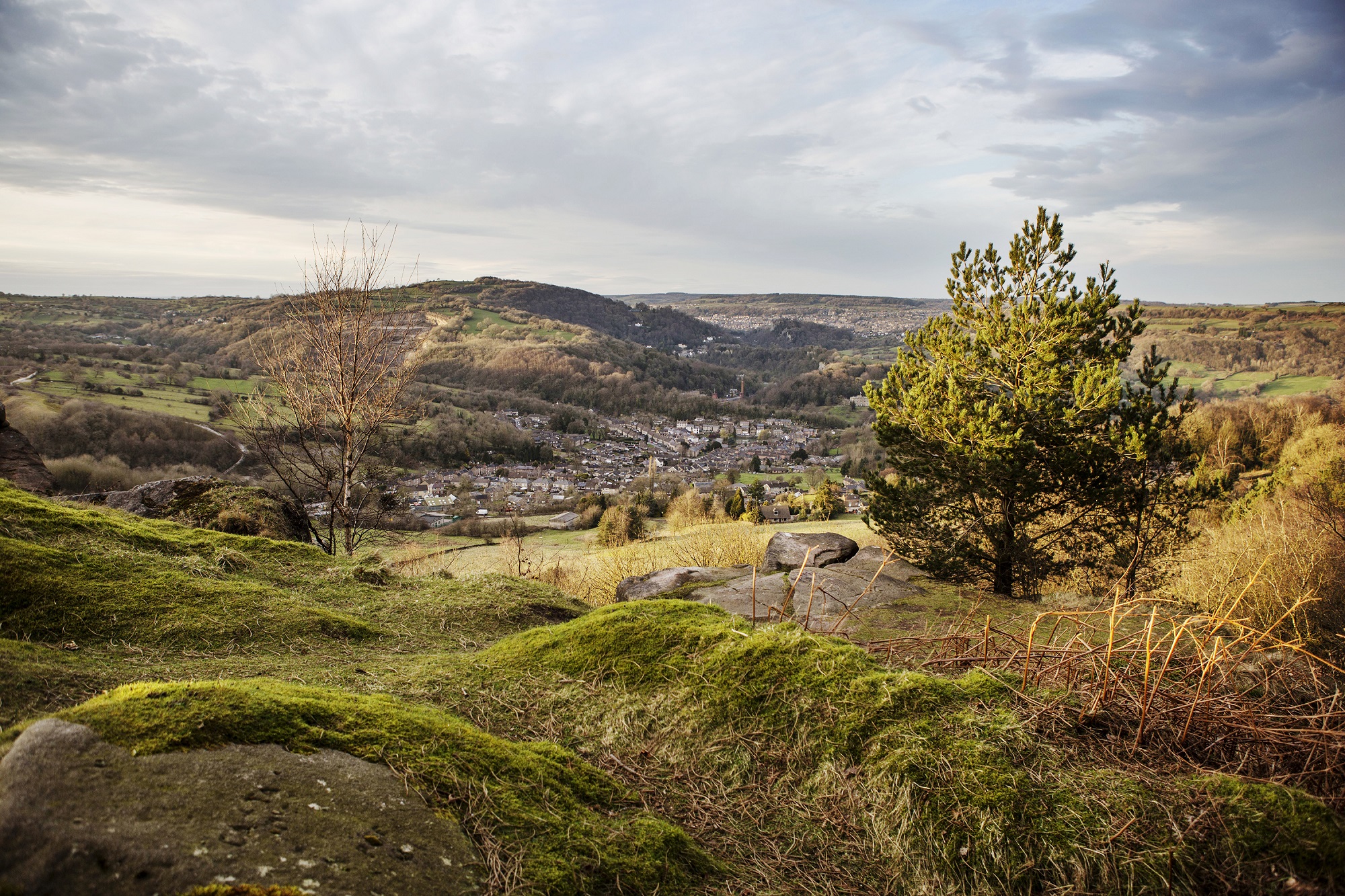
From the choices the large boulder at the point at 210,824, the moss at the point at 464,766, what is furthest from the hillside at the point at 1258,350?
the large boulder at the point at 210,824

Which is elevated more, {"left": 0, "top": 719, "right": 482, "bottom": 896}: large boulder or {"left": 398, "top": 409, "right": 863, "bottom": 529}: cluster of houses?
{"left": 0, "top": 719, "right": 482, "bottom": 896}: large boulder

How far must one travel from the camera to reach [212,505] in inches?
410

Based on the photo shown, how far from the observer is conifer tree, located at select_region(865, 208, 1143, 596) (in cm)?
921

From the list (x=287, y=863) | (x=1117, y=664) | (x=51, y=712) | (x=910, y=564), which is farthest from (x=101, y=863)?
(x=910, y=564)

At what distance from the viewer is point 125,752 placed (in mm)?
1860

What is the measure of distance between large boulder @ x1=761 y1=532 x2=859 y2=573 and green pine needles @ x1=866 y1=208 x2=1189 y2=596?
102 centimetres

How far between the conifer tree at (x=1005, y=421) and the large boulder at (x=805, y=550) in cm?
101

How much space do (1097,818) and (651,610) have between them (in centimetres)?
287

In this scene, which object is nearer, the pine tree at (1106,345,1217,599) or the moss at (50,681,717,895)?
the moss at (50,681,717,895)

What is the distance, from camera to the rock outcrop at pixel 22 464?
961 cm

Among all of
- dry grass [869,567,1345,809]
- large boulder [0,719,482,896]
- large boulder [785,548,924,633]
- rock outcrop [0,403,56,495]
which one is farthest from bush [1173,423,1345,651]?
rock outcrop [0,403,56,495]

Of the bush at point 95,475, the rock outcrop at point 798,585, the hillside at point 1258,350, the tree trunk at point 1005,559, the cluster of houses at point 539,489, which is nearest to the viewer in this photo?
the rock outcrop at point 798,585

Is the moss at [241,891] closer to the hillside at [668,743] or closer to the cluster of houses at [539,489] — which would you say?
the hillside at [668,743]

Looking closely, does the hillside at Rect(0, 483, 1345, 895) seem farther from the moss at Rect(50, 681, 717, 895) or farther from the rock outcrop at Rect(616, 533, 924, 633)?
the rock outcrop at Rect(616, 533, 924, 633)
